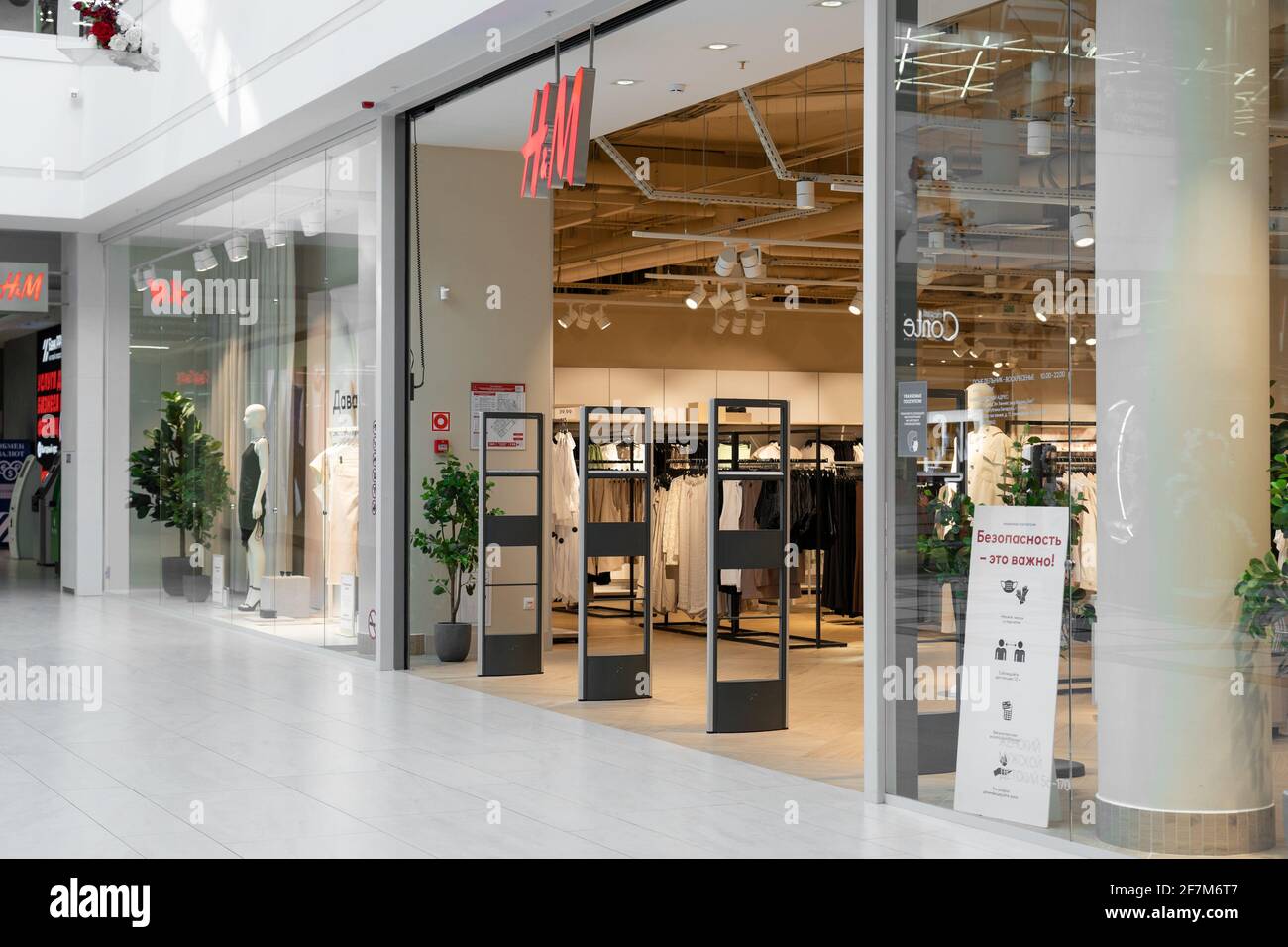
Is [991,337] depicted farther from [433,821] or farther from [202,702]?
[202,702]

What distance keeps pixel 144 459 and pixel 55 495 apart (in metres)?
6.15

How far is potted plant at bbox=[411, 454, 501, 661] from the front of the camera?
375 inches

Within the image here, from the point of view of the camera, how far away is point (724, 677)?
8.88 m

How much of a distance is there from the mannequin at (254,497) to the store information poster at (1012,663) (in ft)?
24.4

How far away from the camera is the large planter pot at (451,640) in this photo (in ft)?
31.8

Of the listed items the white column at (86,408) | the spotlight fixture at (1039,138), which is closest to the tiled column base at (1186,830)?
the spotlight fixture at (1039,138)

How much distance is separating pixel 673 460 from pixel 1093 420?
318 inches

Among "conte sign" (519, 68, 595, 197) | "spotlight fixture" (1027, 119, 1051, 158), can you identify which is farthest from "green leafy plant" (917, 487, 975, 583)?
"conte sign" (519, 68, 595, 197)

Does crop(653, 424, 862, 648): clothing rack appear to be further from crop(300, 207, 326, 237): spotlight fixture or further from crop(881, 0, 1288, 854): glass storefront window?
crop(881, 0, 1288, 854): glass storefront window

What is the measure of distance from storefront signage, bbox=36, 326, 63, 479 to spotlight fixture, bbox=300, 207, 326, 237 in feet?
35.9

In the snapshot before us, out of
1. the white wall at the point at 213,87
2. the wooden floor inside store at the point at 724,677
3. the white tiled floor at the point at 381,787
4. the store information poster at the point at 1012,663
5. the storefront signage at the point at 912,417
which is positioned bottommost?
the wooden floor inside store at the point at 724,677

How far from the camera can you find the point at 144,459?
14000 millimetres

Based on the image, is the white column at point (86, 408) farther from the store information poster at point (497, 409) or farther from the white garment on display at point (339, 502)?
the store information poster at point (497, 409)

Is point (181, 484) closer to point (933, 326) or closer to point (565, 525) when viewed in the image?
point (565, 525)
